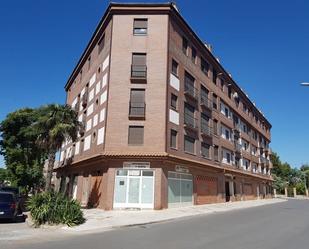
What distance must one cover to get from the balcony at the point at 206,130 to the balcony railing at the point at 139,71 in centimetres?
969

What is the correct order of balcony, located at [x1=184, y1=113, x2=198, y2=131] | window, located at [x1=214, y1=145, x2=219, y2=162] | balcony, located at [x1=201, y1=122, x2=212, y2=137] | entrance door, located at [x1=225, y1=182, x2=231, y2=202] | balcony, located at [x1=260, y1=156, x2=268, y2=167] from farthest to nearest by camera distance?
balcony, located at [x1=260, y1=156, x2=268, y2=167] → entrance door, located at [x1=225, y1=182, x2=231, y2=202] → window, located at [x1=214, y1=145, x2=219, y2=162] → balcony, located at [x1=201, y1=122, x2=212, y2=137] → balcony, located at [x1=184, y1=113, x2=198, y2=131]

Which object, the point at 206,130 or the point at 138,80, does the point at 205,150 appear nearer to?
the point at 206,130

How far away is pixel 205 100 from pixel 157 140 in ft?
37.2

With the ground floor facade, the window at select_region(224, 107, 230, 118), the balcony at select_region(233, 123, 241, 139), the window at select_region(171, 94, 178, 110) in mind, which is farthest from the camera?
the balcony at select_region(233, 123, 241, 139)

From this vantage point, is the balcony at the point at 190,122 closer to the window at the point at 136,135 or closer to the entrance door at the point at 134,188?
the window at the point at 136,135

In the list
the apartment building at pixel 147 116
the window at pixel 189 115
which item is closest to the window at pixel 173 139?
the apartment building at pixel 147 116

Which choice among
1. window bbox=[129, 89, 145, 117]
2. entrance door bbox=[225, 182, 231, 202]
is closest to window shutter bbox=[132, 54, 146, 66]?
window bbox=[129, 89, 145, 117]

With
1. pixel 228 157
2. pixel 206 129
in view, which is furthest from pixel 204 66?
pixel 228 157

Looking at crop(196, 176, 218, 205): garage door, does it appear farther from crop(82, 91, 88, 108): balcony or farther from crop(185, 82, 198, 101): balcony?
crop(82, 91, 88, 108): balcony

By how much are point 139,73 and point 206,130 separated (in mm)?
11031

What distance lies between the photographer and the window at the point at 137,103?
26734mm

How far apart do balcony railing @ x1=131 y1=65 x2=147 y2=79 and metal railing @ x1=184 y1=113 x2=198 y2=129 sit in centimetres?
583

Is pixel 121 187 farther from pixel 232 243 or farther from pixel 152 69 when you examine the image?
pixel 232 243

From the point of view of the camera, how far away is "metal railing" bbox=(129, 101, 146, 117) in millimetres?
26672
